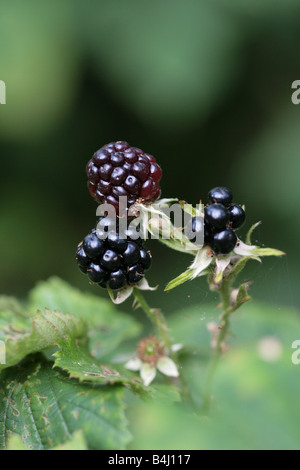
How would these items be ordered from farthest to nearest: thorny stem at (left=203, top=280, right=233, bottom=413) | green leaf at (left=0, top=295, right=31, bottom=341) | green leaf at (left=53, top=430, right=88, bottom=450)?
green leaf at (left=0, top=295, right=31, bottom=341)
thorny stem at (left=203, top=280, right=233, bottom=413)
green leaf at (left=53, top=430, right=88, bottom=450)

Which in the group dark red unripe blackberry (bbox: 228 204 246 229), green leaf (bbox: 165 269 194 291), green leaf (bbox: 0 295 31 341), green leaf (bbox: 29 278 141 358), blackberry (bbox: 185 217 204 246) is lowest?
green leaf (bbox: 29 278 141 358)

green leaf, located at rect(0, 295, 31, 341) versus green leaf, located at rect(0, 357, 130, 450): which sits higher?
green leaf, located at rect(0, 295, 31, 341)

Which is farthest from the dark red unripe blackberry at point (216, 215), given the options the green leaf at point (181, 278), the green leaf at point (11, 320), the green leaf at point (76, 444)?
the green leaf at point (11, 320)

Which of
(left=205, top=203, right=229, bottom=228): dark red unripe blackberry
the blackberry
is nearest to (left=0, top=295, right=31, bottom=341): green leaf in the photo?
the blackberry

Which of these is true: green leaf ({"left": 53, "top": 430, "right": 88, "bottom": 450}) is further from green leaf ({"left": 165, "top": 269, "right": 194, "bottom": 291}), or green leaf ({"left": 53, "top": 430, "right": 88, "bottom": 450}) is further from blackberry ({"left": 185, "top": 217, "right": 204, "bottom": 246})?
blackberry ({"left": 185, "top": 217, "right": 204, "bottom": 246})

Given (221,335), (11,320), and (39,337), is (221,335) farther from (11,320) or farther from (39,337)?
(11,320)

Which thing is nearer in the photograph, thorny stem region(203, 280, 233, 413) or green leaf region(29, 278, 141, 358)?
thorny stem region(203, 280, 233, 413)

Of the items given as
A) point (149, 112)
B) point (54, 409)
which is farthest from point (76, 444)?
point (149, 112)
